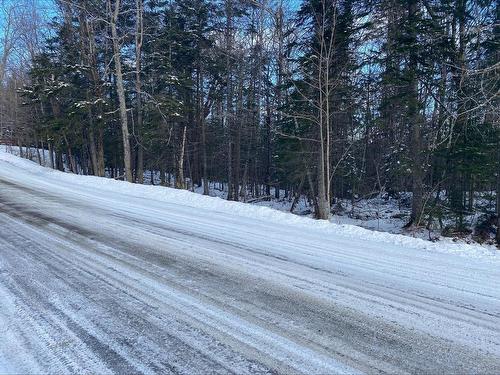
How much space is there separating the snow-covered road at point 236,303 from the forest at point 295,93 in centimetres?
496

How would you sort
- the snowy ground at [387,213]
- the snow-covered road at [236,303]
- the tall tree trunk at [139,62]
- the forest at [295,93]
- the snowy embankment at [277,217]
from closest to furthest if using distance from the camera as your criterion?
the snow-covered road at [236,303]
the snowy embankment at [277,217]
the forest at [295,93]
the snowy ground at [387,213]
the tall tree trunk at [139,62]

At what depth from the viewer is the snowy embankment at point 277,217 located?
259 inches

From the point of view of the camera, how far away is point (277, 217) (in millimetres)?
9391

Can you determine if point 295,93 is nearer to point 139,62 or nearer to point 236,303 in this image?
point 139,62

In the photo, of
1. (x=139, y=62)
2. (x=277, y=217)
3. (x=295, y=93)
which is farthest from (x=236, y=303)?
(x=139, y=62)

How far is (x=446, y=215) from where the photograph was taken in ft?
53.5

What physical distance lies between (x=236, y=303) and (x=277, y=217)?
5778mm

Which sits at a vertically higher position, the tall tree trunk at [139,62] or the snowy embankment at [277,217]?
the tall tree trunk at [139,62]

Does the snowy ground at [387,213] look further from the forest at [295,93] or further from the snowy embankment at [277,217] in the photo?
the snowy embankment at [277,217]

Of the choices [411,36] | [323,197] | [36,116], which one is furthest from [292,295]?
[36,116]

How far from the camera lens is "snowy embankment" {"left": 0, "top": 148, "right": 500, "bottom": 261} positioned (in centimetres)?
658

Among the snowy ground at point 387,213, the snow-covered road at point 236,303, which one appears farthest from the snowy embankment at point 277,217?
the snowy ground at point 387,213

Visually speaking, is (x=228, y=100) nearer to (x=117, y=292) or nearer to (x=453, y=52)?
(x=453, y=52)

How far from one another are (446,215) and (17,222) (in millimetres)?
15936
